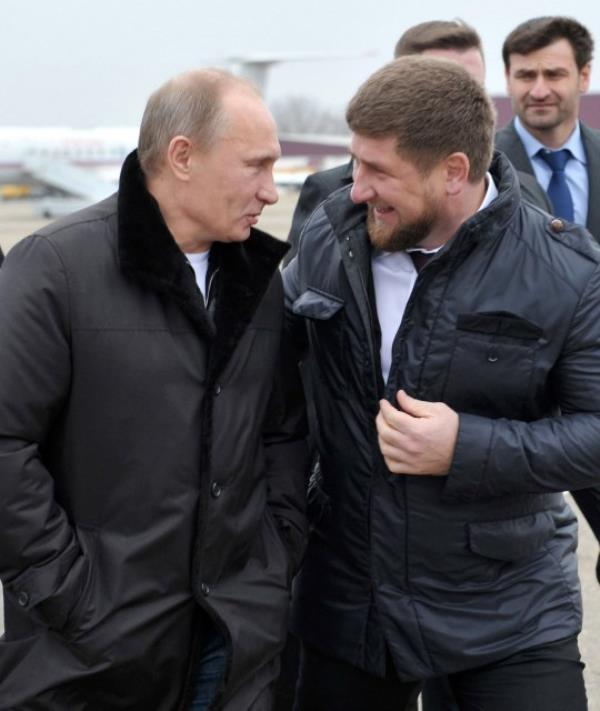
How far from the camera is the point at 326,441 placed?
2752 millimetres

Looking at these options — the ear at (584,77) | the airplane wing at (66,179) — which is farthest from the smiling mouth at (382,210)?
the airplane wing at (66,179)

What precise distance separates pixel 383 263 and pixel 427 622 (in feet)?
2.59

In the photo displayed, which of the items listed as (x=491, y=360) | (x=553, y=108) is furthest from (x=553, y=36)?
(x=491, y=360)

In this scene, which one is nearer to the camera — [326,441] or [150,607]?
[150,607]

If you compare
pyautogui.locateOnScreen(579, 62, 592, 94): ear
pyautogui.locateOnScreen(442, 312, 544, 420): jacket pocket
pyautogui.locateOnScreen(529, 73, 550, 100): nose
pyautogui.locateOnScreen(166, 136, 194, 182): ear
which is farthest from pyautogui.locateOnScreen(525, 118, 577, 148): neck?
pyautogui.locateOnScreen(166, 136, 194, 182): ear

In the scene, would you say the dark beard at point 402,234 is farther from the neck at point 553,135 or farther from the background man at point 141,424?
the neck at point 553,135

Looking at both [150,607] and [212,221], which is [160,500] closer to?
[150,607]

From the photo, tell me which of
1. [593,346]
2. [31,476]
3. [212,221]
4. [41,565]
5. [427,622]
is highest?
[212,221]

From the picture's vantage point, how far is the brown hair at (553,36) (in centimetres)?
475

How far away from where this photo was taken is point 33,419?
2312mm

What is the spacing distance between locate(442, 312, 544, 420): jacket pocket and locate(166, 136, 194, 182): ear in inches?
25.1

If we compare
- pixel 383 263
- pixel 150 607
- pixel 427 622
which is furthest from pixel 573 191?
pixel 150 607

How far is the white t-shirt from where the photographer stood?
8.37 ft

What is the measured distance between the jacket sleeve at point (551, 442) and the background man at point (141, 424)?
46 cm
